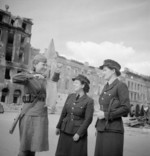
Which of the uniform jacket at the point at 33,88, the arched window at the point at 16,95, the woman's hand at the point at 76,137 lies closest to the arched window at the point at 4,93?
the arched window at the point at 16,95

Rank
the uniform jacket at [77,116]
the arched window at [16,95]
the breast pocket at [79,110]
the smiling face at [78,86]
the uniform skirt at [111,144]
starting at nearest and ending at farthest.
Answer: the uniform skirt at [111,144]
the uniform jacket at [77,116]
the breast pocket at [79,110]
the smiling face at [78,86]
the arched window at [16,95]

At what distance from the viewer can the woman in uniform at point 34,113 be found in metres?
2.72

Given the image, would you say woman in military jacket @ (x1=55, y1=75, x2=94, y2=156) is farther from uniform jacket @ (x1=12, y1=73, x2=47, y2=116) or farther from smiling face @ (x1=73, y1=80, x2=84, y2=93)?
uniform jacket @ (x1=12, y1=73, x2=47, y2=116)

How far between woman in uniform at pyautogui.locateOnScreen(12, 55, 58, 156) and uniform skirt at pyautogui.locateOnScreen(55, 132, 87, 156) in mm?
276

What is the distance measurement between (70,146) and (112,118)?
931mm

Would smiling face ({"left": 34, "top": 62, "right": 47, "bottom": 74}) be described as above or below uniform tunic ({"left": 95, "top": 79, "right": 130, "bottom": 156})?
above

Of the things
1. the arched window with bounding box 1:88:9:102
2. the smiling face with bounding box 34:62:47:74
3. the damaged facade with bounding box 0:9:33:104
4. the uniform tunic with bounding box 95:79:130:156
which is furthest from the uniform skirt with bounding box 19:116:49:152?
the arched window with bounding box 1:88:9:102

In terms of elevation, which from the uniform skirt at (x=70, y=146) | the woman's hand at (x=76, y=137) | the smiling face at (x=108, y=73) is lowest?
the uniform skirt at (x=70, y=146)

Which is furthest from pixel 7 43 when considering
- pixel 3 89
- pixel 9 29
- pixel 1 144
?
pixel 1 144

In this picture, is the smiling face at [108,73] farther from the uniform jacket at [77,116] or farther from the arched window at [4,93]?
the arched window at [4,93]

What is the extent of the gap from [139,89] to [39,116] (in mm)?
47034

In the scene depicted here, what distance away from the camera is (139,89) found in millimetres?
46375

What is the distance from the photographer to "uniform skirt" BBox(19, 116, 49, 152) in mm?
2699

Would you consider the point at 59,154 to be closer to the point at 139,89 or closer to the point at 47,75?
the point at 47,75
